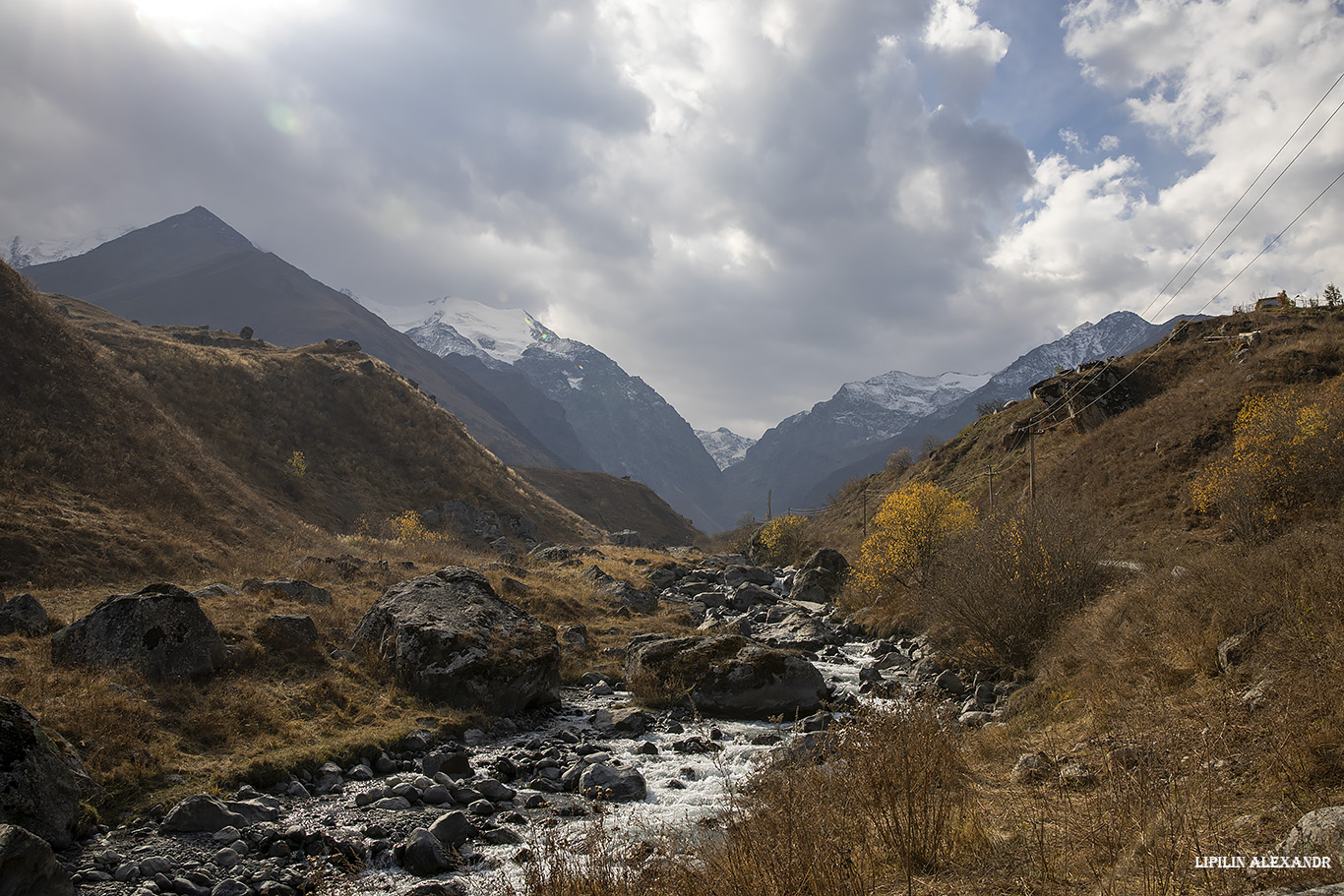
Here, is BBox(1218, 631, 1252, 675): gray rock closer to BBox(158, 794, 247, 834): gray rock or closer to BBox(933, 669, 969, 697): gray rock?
BBox(933, 669, 969, 697): gray rock

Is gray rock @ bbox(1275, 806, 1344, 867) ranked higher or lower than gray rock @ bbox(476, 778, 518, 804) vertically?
higher

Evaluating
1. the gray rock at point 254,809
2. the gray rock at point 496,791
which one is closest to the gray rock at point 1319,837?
the gray rock at point 496,791

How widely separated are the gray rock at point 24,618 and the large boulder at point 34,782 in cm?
635

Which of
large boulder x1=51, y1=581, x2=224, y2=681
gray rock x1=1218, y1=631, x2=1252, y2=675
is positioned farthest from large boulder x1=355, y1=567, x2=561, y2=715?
gray rock x1=1218, y1=631, x2=1252, y2=675

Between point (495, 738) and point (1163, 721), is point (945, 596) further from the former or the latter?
point (495, 738)

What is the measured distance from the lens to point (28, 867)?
611 centimetres

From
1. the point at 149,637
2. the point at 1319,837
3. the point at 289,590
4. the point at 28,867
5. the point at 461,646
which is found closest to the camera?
the point at 1319,837

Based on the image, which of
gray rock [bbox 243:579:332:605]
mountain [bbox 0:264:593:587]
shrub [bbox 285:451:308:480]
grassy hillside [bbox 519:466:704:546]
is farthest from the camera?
grassy hillside [bbox 519:466:704:546]

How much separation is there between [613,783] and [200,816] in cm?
602

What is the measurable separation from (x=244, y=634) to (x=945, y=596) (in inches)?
714

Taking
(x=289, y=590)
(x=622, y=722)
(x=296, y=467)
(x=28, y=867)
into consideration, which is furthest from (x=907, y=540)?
(x=296, y=467)

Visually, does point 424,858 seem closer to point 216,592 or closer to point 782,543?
point 216,592

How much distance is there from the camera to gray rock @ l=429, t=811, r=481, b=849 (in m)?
8.88

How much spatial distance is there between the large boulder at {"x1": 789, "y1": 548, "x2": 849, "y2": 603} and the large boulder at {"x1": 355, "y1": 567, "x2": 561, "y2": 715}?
22426mm
